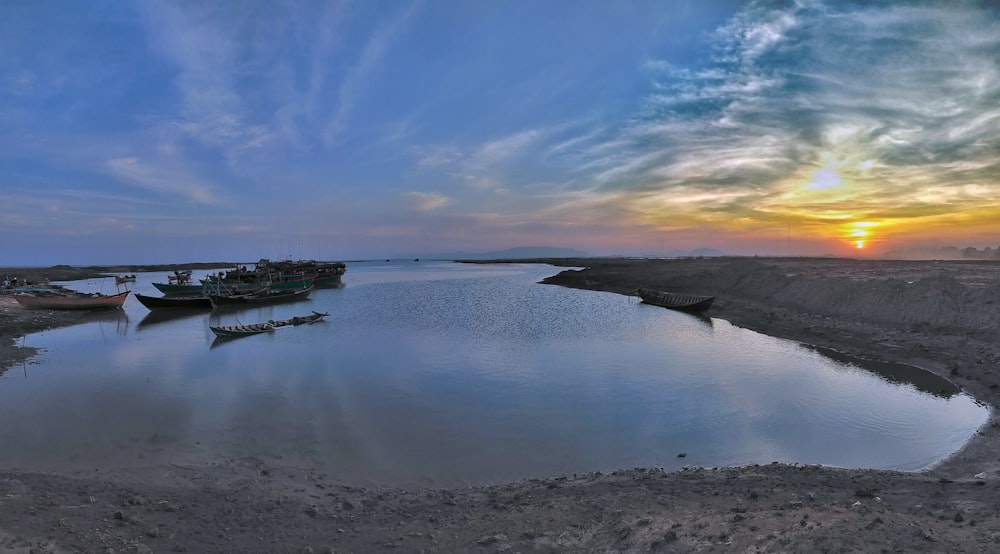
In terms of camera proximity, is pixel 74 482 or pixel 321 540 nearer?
pixel 321 540

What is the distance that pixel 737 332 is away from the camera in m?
26.2

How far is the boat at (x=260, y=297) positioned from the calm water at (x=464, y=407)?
60.5ft

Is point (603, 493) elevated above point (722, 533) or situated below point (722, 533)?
below

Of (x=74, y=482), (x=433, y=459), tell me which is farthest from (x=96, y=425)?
(x=433, y=459)

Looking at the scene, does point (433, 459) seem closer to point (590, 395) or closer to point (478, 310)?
point (590, 395)

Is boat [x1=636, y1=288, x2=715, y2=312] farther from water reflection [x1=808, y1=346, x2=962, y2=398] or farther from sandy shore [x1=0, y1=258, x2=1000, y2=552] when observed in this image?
sandy shore [x1=0, y1=258, x2=1000, y2=552]

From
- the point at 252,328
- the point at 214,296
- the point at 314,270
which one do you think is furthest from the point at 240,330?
the point at 314,270

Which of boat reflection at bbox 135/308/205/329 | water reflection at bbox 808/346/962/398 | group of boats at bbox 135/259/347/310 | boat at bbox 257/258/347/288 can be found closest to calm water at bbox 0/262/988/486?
water reflection at bbox 808/346/962/398

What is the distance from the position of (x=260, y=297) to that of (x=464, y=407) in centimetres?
4053

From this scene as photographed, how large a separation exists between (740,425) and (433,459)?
24.6 feet

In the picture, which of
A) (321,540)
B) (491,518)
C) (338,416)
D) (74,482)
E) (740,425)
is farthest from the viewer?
(338,416)

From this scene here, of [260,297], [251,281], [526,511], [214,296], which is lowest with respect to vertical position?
[526,511]

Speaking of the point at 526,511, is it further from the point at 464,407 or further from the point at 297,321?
the point at 297,321

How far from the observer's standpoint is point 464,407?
1337 cm
